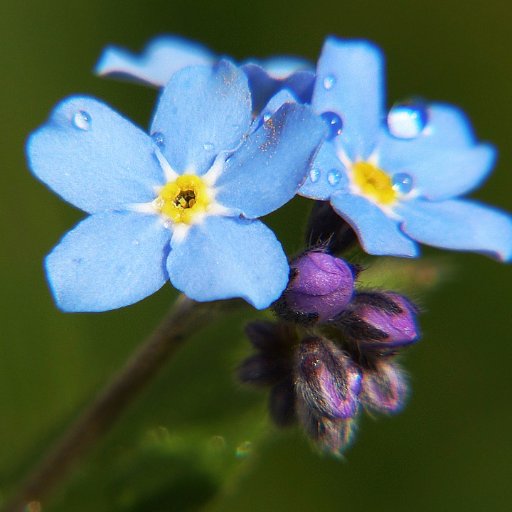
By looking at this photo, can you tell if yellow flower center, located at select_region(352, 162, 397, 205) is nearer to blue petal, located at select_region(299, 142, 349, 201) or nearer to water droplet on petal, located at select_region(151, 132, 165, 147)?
blue petal, located at select_region(299, 142, 349, 201)

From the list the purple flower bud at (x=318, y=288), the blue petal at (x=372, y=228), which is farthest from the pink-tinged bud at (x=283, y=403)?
the blue petal at (x=372, y=228)

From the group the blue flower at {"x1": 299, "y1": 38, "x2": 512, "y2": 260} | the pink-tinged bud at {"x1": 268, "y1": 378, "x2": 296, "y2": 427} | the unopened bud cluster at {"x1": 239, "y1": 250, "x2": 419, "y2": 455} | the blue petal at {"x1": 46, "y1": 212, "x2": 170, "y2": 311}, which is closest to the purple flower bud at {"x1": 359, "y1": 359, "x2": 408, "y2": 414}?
the unopened bud cluster at {"x1": 239, "y1": 250, "x2": 419, "y2": 455}

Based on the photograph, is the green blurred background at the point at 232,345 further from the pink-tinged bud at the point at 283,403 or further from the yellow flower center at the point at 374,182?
the yellow flower center at the point at 374,182

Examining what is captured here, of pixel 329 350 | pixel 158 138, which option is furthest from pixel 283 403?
pixel 158 138

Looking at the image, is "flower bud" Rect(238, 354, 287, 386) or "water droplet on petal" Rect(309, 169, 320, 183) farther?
"flower bud" Rect(238, 354, 287, 386)

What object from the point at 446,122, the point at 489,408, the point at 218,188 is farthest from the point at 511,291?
the point at 218,188
